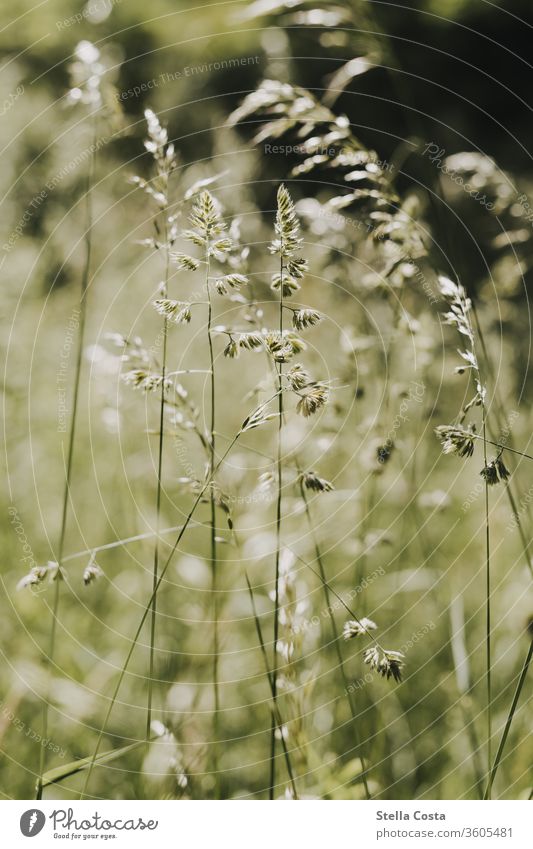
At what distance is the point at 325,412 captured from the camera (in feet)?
4.24

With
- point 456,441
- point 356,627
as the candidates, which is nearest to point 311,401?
point 456,441

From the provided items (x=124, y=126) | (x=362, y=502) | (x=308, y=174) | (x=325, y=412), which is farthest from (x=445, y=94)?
(x=362, y=502)

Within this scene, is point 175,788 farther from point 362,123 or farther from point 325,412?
point 362,123

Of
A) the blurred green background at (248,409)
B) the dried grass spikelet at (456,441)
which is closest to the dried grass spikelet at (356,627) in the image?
the blurred green background at (248,409)

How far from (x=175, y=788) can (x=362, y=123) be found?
1.85 meters
